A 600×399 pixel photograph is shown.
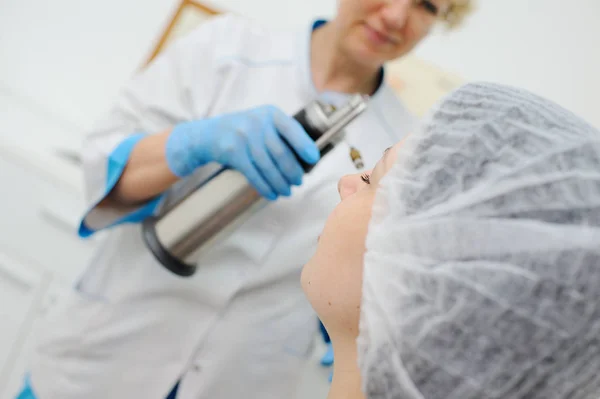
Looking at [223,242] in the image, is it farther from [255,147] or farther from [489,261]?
[489,261]

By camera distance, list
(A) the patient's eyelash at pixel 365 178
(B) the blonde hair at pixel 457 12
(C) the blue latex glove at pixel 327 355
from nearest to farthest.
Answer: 1. (A) the patient's eyelash at pixel 365 178
2. (C) the blue latex glove at pixel 327 355
3. (B) the blonde hair at pixel 457 12

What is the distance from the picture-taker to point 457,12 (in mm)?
894

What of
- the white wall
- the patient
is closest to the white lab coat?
the patient

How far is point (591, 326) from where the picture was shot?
0.33 m

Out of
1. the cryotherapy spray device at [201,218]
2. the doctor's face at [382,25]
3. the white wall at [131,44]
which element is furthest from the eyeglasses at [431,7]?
the white wall at [131,44]

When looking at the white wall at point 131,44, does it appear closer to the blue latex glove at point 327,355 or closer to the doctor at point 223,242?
the doctor at point 223,242

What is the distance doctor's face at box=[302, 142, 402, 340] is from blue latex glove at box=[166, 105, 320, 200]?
0.21 metres

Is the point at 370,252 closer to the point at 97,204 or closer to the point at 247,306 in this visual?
the point at 247,306

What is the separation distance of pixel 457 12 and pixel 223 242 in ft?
2.34

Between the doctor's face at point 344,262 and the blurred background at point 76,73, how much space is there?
0.77 metres

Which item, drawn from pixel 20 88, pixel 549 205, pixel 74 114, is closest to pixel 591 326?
pixel 549 205

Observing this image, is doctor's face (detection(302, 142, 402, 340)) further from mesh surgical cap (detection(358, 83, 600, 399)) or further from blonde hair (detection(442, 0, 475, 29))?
blonde hair (detection(442, 0, 475, 29))

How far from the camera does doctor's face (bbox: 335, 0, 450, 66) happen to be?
2.60 ft

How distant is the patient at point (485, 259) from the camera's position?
1.07 ft
